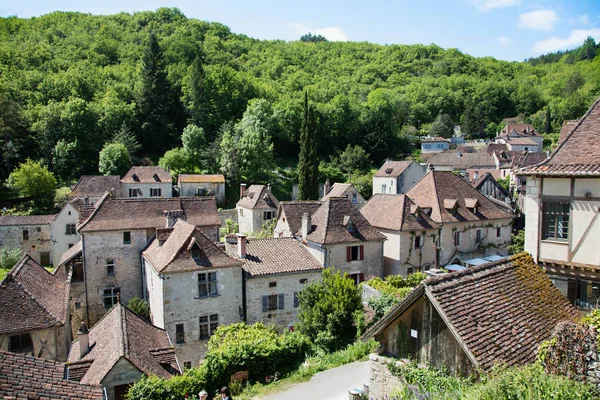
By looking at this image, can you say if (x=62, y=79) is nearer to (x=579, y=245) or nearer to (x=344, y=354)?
(x=344, y=354)

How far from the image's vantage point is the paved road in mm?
14570

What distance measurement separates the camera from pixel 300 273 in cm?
2503

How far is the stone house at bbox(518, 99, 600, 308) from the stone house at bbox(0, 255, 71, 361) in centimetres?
2097

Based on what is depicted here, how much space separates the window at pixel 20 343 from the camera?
1925cm

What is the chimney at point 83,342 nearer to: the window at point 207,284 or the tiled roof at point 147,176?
the window at point 207,284

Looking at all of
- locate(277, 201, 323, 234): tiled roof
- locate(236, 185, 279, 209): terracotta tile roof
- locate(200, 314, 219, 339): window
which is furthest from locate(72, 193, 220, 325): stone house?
locate(236, 185, 279, 209): terracotta tile roof

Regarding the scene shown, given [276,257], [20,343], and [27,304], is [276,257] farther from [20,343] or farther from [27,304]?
[20,343]

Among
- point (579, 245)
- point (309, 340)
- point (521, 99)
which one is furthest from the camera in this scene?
point (521, 99)

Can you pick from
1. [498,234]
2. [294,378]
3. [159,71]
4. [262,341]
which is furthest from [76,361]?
[159,71]

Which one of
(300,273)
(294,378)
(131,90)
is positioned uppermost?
(131,90)

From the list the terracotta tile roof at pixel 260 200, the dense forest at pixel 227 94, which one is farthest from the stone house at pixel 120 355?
the dense forest at pixel 227 94

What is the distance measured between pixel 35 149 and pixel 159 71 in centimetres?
2557

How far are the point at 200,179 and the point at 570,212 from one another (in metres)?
49.6

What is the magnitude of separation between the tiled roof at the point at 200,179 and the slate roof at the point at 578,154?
47.5 m
